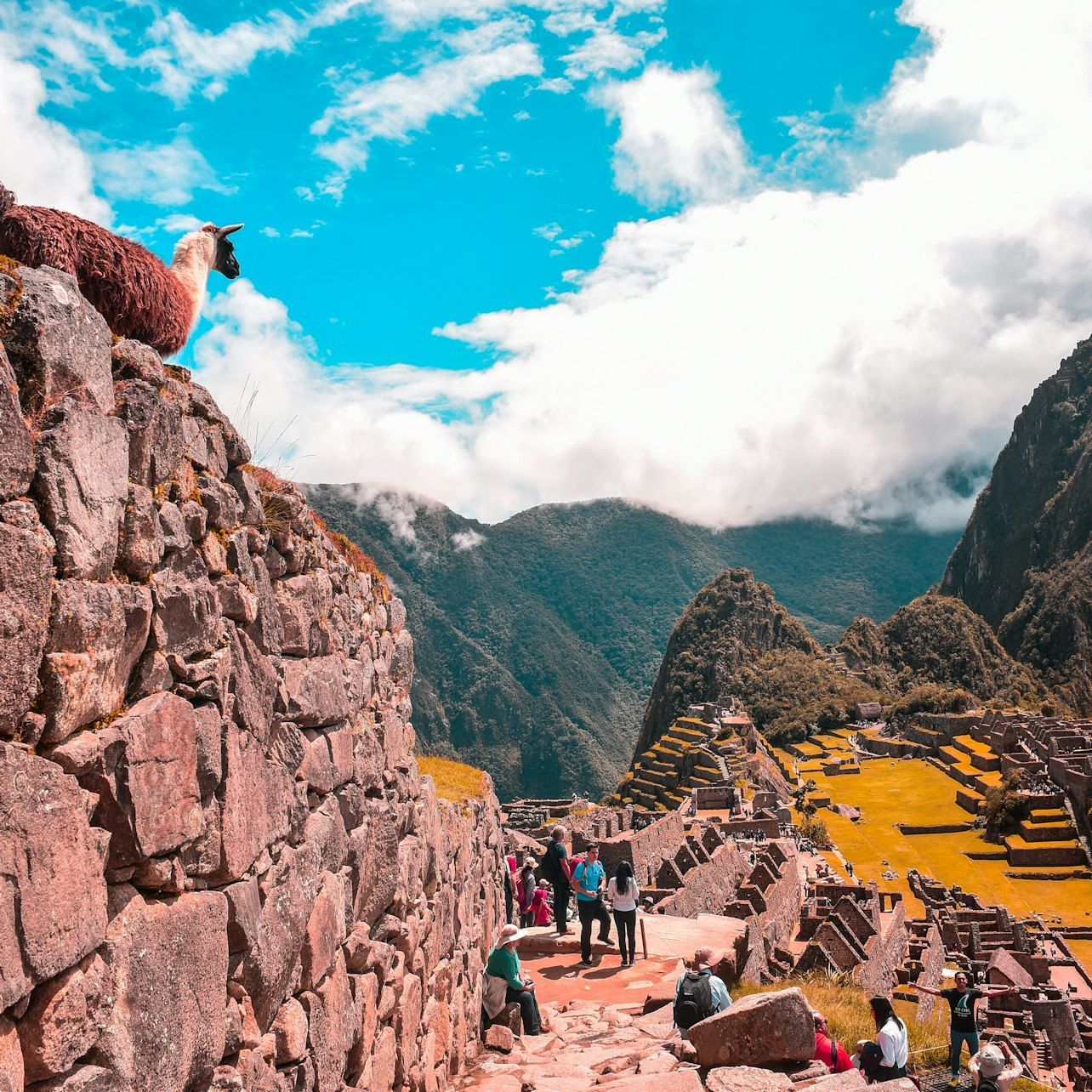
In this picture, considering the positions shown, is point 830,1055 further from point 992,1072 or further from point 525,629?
point 525,629

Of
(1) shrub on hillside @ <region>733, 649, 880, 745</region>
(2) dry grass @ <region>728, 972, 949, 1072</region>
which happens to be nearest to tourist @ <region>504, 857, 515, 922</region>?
(2) dry grass @ <region>728, 972, 949, 1072</region>

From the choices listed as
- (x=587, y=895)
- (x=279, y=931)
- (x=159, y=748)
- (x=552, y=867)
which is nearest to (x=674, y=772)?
(x=552, y=867)

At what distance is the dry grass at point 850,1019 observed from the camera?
9.38m

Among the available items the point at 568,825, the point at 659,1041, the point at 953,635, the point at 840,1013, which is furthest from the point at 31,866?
the point at 953,635

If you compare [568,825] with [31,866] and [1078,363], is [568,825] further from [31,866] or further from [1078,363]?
[1078,363]

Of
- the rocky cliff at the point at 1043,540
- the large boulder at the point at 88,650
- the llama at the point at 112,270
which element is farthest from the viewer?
the rocky cliff at the point at 1043,540

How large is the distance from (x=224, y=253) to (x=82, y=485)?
263cm

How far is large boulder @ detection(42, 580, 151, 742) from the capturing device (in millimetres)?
2697

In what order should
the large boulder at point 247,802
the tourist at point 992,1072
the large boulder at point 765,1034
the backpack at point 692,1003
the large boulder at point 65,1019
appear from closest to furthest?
the large boulder at point 65,1019 < the large boulder at point 247,802 < the large boulder at point 765,1034 < the backpack at point 692,1003 < the tourist at point 992,1072

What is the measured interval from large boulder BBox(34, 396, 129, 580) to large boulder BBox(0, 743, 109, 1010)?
611mm

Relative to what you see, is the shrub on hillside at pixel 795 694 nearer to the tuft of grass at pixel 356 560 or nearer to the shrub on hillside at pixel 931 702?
the shrub on hillside at pixel 931 702

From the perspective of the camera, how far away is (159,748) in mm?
3139

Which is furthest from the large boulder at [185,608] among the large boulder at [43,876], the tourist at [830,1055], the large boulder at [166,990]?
the tourist at [830,1055]

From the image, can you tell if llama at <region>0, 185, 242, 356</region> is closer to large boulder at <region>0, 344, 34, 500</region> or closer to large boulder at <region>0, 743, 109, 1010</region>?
large boulder at <region>0, 344, 34, 500</region>
